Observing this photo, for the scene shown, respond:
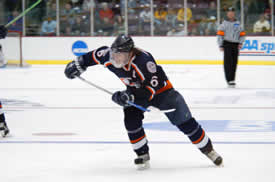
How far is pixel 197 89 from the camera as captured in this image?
882 cm

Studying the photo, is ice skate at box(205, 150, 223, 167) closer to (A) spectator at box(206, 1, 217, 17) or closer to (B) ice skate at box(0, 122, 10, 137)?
(B) ice skate at box(0, 122, 10, 137)

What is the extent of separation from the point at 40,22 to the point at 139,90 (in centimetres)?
1138

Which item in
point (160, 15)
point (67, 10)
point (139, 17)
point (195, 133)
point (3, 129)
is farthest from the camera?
point (67, 10)

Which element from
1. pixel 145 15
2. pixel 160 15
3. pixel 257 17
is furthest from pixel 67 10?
pixel 257 17

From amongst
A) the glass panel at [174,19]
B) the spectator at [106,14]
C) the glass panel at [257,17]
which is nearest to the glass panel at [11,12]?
the spectator at [106,14]

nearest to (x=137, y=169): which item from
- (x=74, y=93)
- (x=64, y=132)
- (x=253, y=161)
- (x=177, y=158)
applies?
(x=177, y=158)

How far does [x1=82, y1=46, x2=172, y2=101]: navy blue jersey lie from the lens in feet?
11.2

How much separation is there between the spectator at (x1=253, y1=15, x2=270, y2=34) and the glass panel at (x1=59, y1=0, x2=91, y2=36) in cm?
410

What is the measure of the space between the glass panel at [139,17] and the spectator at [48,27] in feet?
6.30

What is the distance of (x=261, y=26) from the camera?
13.5 metres

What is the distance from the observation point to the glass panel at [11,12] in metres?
14.4

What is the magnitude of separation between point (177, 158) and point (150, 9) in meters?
10.5

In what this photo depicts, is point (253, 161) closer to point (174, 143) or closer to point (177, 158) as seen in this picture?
point (177, 158)

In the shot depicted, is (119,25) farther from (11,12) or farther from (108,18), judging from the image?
(11,12)
